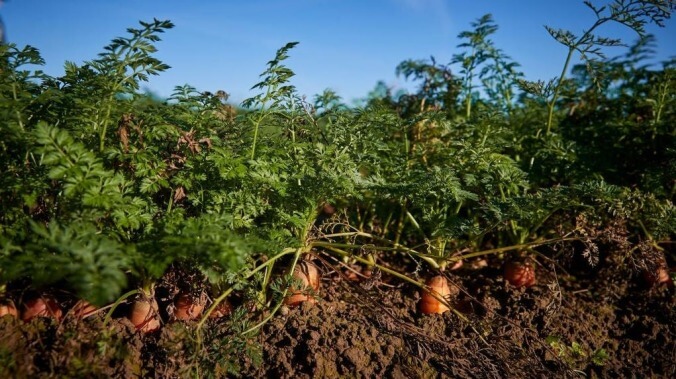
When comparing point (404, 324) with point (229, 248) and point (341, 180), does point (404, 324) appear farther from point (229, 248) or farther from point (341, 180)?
point (229, 248)

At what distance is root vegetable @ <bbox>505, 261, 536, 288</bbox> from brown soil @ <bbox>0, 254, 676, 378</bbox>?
0.08 metres

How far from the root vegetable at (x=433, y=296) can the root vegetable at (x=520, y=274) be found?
1.78ft

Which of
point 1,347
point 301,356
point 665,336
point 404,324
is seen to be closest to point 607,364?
point 665,336

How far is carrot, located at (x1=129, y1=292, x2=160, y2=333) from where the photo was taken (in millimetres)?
2074

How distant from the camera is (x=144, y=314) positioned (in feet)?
6.82

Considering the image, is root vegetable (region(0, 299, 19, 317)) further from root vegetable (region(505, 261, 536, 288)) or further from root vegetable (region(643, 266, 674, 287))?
root vegetable (region(643, 266, 674, 287))

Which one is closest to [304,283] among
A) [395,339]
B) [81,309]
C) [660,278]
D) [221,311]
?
[221,311]

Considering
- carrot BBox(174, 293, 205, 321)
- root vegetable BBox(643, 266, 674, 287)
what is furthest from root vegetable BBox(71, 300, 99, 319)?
root vegetable BBox(643, 266, 674, 287)

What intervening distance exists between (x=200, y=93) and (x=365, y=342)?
1809 millimetres

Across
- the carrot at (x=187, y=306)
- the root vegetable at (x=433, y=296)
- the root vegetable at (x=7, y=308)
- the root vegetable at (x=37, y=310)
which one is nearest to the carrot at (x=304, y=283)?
the carrot at (x=187, y=306)

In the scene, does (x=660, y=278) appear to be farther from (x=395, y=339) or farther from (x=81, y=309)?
(x=81, y=309)

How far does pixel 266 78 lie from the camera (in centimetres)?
213

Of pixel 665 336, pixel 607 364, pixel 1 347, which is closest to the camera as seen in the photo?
pixel 1 347

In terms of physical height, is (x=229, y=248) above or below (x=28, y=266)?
above
